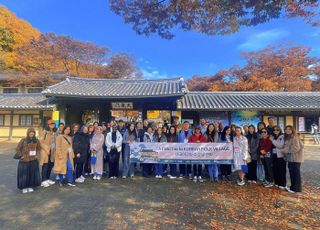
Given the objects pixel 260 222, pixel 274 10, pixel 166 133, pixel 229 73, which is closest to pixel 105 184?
pixel 166 133

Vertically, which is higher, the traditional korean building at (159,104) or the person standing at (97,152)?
the traditional korean building at (159,104)

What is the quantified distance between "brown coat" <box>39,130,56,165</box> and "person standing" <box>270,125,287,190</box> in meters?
6.01

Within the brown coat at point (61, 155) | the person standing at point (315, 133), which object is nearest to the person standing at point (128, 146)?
the brown coat at point (61, 155)

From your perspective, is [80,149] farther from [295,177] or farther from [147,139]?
[295,177]

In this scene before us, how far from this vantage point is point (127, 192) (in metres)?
5.54

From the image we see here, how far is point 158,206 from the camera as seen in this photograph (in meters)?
4.63

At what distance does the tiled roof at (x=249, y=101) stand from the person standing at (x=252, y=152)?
22.3 feet

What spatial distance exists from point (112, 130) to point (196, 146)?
263 centimetres

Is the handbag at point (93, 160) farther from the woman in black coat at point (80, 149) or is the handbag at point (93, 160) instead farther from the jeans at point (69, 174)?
the jeans at point (69, 174)

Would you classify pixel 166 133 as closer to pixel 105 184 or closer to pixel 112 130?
pixel 112 130

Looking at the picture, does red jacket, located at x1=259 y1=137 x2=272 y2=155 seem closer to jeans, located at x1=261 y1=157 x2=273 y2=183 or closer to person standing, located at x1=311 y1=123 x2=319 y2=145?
jeans, located at x1=261 y1=157 x2=273 y2=183

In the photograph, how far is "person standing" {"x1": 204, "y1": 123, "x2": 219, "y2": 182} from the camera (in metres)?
6.65

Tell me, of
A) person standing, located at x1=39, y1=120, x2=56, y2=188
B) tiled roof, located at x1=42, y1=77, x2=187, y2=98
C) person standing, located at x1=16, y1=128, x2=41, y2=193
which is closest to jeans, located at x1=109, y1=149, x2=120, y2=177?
person standing, located at x1=39, y1=120, x2=56, y2=188

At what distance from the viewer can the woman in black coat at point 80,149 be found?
6.29 meters
